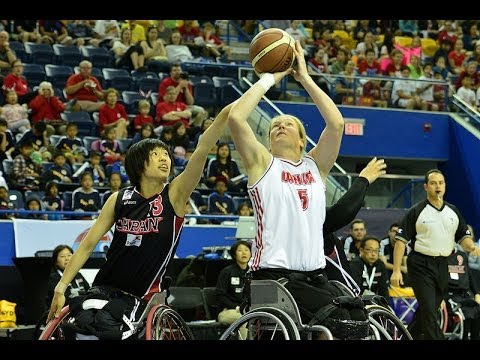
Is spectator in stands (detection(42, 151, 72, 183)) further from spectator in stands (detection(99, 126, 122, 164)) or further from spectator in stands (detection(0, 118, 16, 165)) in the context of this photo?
spectator in stands (detection(99, 126, 122, 164))

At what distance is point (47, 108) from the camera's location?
15742mm

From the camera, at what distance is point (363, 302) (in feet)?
19.9

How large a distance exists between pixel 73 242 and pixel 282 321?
7482mm

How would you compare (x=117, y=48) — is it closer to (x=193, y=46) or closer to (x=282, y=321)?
(x=193, y=46)

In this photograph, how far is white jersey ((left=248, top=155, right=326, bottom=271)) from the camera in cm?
600

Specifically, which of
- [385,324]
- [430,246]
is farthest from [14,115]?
[385,324]

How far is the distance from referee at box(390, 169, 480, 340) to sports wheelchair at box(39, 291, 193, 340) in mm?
4379

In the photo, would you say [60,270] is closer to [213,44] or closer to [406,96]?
[213,44]

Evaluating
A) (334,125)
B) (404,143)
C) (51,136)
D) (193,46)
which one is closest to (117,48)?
(193,46)

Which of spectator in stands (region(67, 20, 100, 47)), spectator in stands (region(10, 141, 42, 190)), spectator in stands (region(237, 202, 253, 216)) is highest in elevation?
spectator in stands (region(67, 20, 100, 47))

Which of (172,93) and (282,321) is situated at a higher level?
(172,93)

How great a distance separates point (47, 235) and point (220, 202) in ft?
9.90

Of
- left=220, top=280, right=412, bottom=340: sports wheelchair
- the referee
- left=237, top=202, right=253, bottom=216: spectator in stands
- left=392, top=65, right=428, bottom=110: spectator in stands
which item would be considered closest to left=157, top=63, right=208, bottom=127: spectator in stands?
left=237, top=202, right=253, bottom=216: spectator in stands

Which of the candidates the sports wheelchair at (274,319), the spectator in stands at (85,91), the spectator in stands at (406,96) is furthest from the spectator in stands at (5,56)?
the sports wheelchair at (274,319)
